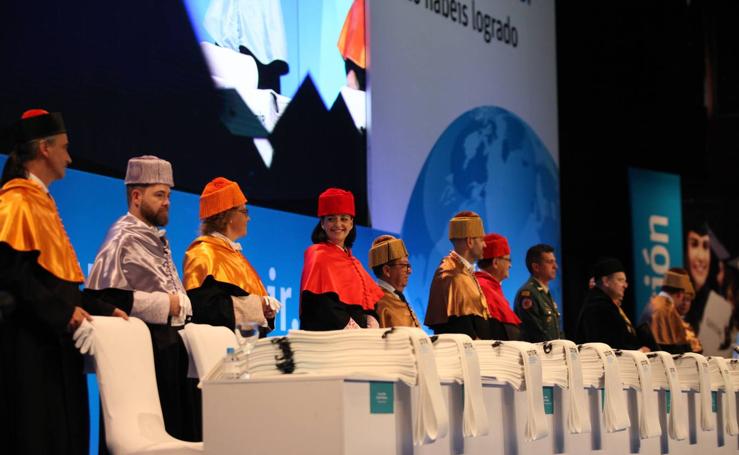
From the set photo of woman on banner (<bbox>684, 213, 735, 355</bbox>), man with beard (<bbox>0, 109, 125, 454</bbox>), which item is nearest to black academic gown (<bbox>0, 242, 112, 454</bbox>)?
man with beard (<bbox>0, 109, 125, 454</bbox>)

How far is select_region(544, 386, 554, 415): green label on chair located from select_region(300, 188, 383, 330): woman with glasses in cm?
166

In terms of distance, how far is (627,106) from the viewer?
1088 centimetres

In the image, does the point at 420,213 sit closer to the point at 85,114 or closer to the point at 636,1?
the point at 85,114

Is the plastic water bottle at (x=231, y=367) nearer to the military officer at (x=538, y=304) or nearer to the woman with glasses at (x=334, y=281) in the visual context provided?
the woman with glasses at (x=334, y=281)

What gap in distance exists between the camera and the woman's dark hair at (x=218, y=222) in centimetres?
486

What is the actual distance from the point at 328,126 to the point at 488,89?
2.49m

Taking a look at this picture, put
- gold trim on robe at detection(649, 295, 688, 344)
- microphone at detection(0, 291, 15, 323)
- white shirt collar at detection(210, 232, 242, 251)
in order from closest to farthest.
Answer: microphone at detection(0, 291, 15, 323) < white shirt collar at detection(210, 232, 242, 251) < gold trim on robe at detection(649, 295, 688, 344)

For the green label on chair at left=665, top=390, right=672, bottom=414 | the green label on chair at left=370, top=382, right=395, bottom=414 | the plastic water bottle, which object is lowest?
the green label on chair at left=665, top=390, right=672, bottom=414

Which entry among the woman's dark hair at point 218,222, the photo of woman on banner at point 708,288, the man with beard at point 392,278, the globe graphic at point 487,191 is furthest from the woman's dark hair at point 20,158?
the photo of woman on banner at point 708,288

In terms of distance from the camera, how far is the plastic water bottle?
278 centimetres

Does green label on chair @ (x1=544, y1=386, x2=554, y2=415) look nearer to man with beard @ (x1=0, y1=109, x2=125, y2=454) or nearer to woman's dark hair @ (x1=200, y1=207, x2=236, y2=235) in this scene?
man with beard @ (x1=0, y1=109, x2=125, y2=454)

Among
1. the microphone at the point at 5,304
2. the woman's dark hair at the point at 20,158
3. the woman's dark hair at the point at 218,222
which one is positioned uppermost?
the woman's dark hair at the point at 20,158

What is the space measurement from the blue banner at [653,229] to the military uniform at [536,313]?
367 cm

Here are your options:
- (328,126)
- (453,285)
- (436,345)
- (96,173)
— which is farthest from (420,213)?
(436,345)
